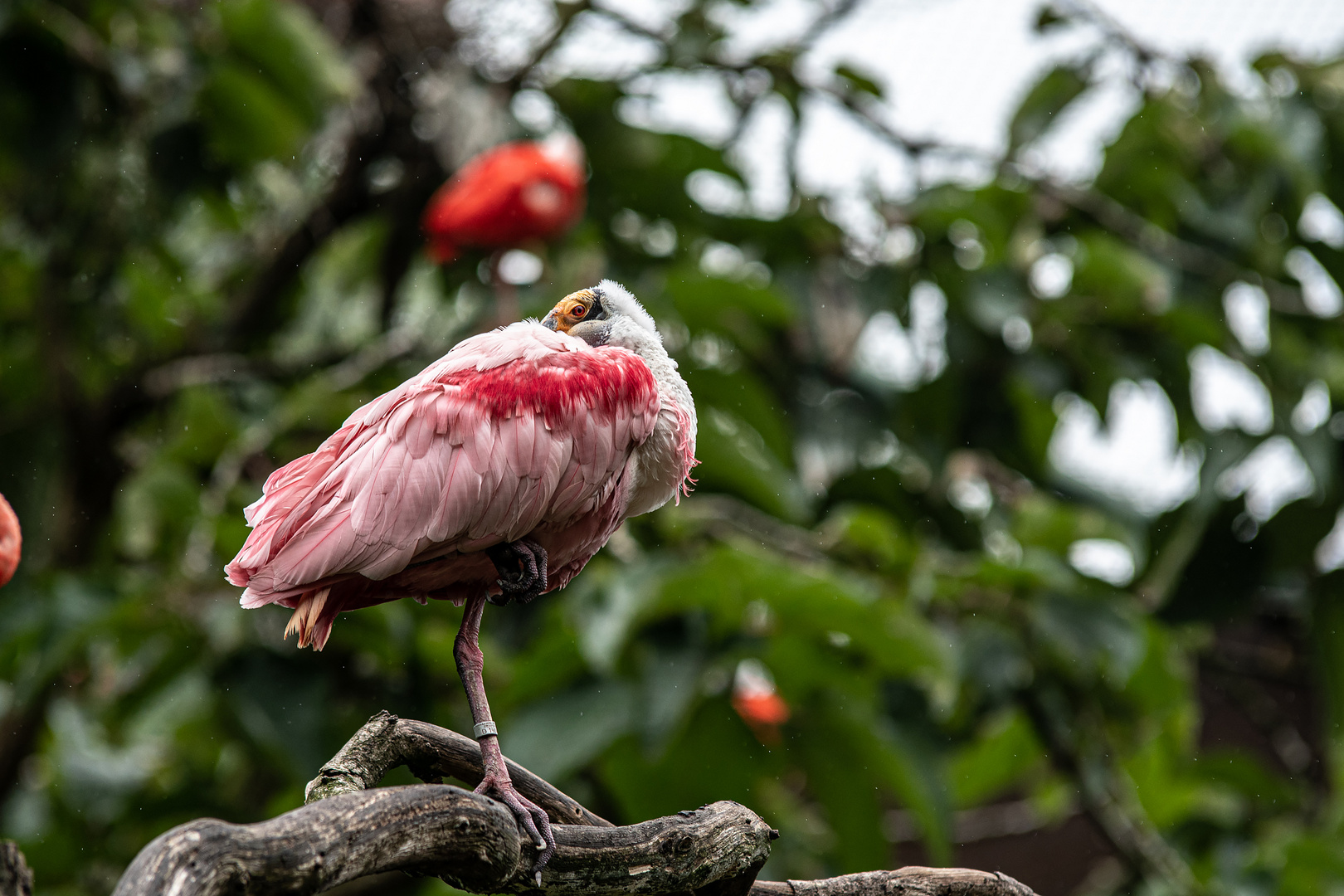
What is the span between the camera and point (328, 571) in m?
1.37

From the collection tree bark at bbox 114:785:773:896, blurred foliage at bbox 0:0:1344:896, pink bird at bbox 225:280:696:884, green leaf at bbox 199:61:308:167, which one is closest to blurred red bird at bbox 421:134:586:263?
blurred foliage at bbox 0:0:1344:896

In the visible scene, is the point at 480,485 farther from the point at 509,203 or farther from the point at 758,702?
the point at 758,702

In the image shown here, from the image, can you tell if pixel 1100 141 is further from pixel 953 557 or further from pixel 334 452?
pixel 334 452

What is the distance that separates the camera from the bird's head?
162cm

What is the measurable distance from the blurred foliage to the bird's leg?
62.2 inches

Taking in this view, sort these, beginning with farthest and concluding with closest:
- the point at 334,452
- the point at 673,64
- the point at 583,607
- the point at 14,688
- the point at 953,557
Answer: the point at 673,64 < the point at 953,557 < the point at 14,688 < the point at 583,607 < the point at 334,452

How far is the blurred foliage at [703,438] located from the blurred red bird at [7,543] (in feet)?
5.86

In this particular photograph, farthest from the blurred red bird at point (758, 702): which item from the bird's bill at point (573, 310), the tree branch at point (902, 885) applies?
the bird's bill at point (573, 310)

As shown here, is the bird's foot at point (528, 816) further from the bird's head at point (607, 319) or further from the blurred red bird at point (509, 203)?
the blurred red bird at point (509, 203)

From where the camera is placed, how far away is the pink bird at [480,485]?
1404 millimetres

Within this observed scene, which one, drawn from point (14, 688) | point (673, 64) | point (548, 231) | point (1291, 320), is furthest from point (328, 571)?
point (1291, 320)

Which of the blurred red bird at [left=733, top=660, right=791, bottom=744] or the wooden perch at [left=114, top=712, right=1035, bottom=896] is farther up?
the wooden perch at [left=114, top=712, right=1035, bottom=896]

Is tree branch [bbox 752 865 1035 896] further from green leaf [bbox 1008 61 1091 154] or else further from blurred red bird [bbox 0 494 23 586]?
green leaf [bbox 1008 61 1091 154]

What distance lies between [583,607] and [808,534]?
1062mm
